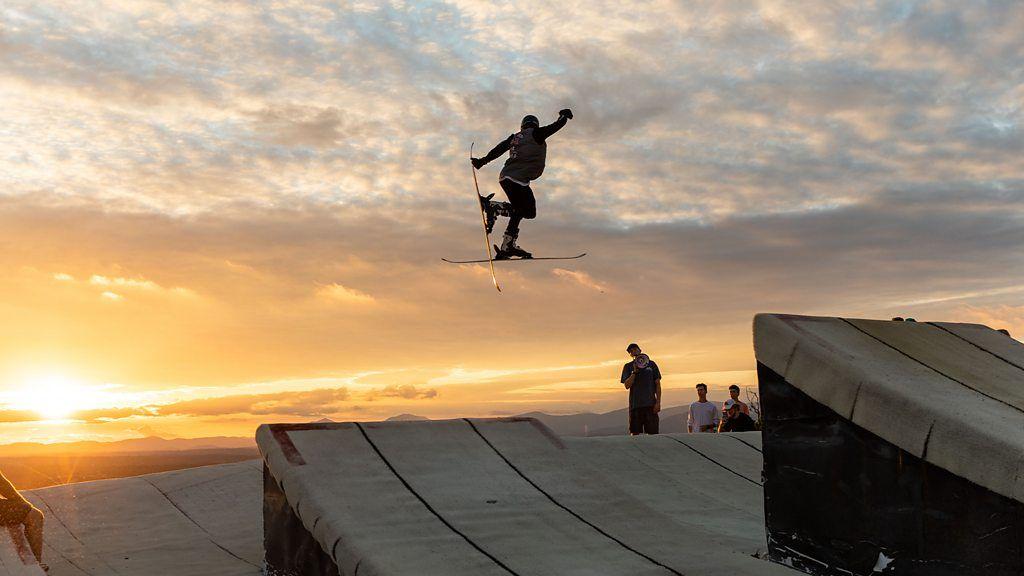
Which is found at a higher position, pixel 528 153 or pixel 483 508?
pixel 528 153

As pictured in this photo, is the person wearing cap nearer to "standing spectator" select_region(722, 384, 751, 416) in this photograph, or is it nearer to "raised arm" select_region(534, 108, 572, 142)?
"standing spectator" select_region(722, 384, 751, 416)

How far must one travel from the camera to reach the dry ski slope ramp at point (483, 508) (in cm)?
586

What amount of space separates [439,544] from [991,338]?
5853 mm

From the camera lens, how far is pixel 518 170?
465 inches

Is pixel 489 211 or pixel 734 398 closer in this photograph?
pixel 489 211

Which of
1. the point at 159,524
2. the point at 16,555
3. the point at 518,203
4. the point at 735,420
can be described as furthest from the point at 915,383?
the point at 735,420

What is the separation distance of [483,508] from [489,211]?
21.6 ft

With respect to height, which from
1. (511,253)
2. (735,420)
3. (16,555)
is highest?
(511,253)

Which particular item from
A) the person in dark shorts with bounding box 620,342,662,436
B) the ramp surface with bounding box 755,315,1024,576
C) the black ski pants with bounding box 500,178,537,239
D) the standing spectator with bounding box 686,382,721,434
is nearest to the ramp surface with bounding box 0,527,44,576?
the ramp surface with bounding box 755,315,1024,576

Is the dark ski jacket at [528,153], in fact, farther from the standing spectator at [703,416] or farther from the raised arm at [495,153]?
the standing spectator at [703,416]

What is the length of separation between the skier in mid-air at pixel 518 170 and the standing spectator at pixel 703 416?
4.05 metres

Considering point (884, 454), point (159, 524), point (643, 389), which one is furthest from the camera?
point (643, 389)

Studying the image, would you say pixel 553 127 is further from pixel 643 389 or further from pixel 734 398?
pixel 734 398

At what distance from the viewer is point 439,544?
19.6 ft
